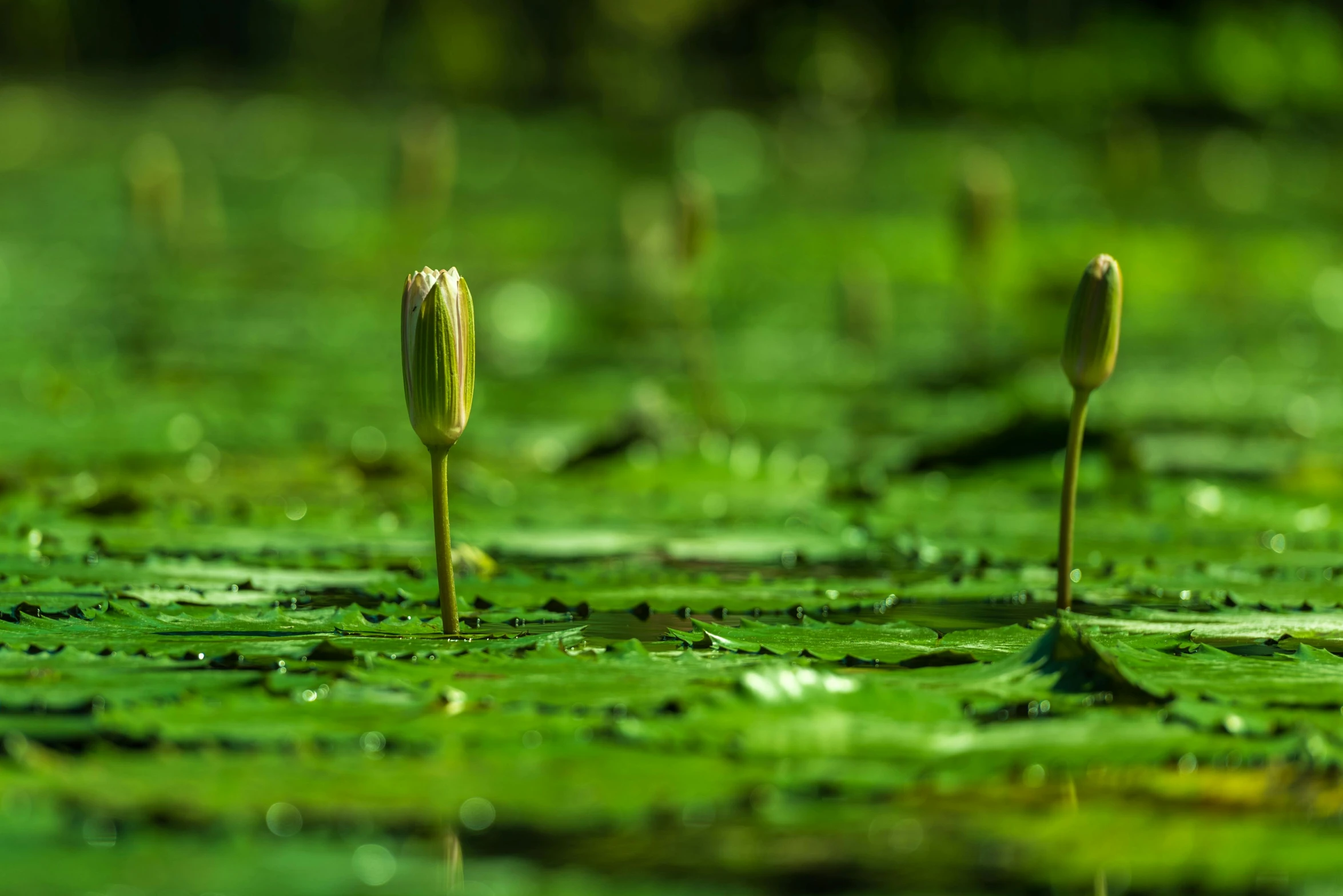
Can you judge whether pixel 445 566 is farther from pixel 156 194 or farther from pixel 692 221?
pixel 156 194

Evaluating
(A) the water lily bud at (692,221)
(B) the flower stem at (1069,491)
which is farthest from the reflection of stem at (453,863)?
(A) the water lily bud at (692,221)

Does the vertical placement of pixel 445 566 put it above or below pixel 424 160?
below

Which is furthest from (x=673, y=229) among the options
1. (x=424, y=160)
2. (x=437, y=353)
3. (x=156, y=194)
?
(x=156, y=194)

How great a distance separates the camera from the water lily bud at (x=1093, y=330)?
6.49 ft

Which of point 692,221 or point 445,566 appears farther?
point 692,221

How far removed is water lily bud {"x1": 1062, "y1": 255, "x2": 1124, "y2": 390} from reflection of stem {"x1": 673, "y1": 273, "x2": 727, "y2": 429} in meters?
1.67

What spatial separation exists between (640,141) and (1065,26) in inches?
198

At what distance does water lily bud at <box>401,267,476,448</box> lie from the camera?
70.4 inches

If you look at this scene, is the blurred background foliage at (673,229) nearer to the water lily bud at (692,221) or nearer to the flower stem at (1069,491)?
the water lily bud at (692,221)

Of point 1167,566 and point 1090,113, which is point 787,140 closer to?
point 1090,113

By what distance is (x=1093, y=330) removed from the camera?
6.57 feet

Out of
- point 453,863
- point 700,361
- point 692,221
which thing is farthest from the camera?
point 700,361

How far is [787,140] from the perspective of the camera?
600 inches

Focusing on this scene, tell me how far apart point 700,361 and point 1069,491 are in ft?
10.9
